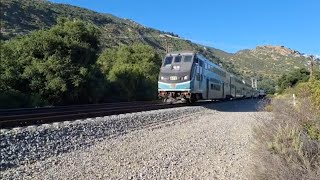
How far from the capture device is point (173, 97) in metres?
27.5

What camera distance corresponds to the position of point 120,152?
11.7 m

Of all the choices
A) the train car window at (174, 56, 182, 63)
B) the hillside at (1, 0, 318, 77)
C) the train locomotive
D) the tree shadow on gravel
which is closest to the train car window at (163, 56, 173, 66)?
the train locomotive

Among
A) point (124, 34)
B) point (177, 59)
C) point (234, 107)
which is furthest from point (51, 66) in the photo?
point (124, 34)

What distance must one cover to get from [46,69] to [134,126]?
17.7 m

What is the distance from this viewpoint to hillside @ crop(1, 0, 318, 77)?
67.3 metres

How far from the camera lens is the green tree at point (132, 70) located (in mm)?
43281

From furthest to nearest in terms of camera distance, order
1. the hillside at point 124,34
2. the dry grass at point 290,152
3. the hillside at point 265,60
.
A: 1. the hillside at point 265,60
2. the hillside at point 124,34
3. the dry grass at point 290,152

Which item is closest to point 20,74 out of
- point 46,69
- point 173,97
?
point 46,69

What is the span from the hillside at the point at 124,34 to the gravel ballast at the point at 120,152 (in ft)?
145

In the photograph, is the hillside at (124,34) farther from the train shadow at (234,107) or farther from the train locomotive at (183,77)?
the train locomotive at (183,77)

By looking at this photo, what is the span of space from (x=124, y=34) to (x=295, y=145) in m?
99.1

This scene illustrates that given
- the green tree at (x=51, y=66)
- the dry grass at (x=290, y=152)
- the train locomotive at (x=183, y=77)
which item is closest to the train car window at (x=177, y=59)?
the train locomotive at (x=183, y=77)

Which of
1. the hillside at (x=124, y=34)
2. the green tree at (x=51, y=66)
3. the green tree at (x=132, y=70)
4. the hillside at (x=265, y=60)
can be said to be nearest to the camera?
the green tree at (x=51, y=66)

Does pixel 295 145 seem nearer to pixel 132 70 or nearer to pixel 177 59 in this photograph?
pixel 177 59
